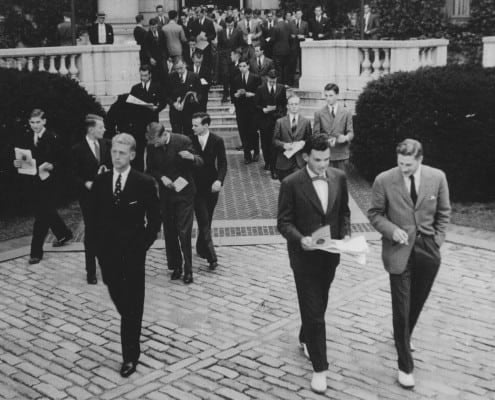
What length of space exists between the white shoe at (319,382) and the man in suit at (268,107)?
9.06 meters

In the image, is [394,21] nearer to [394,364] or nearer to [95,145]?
[95,145]

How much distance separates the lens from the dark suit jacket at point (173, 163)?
417 inches

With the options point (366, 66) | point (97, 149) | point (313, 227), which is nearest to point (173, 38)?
point (366, 66)

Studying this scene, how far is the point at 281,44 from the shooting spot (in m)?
22.2

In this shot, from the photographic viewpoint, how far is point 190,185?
35.1ft

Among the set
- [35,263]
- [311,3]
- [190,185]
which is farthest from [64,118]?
[311,3]

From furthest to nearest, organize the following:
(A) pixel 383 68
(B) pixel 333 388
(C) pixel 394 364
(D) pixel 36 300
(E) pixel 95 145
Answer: (A) pixel 383 68, (E) pixel 95 145, (D) pixel 36 300, (C) pixel 394 364, (B) pixel 333 388

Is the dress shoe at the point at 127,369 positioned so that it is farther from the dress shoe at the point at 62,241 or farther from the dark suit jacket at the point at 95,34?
the dark suit jacket at the point at 95,34

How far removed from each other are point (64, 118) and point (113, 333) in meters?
6.42

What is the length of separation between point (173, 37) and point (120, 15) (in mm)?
5797

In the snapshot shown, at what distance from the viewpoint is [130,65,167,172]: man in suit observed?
15.6 metres

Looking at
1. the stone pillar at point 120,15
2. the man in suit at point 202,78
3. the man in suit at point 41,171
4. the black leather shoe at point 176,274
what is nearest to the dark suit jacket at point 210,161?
the black leather shoe at point 176,274

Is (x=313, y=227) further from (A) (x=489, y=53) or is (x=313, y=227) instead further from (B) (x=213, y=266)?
(A) (x=489, y=53)

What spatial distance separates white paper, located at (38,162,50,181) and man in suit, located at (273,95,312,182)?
129 inches
